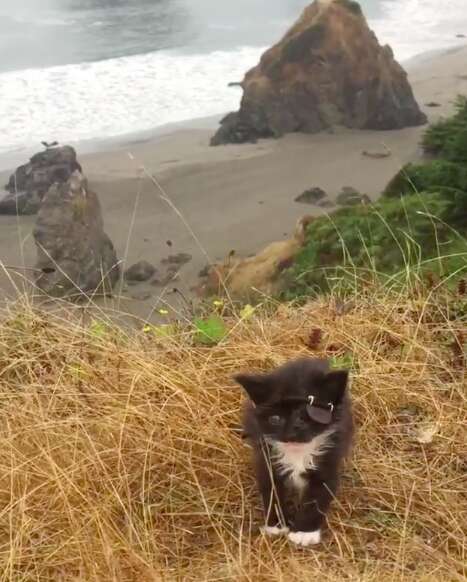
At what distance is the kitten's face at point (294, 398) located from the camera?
103 inches

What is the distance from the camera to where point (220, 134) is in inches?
635

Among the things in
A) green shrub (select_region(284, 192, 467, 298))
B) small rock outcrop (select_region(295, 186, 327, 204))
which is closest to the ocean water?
small rock outcrop (select_region(295, 186, 327, 204))

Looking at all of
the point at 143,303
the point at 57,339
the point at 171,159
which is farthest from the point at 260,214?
the point at 57,339

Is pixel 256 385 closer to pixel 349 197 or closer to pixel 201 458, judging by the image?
pixel 201 458

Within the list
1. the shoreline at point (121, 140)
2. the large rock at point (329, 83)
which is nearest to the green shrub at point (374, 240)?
the shoreline at point (121, 140)

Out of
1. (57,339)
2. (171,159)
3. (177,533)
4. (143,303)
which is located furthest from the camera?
(171,159)

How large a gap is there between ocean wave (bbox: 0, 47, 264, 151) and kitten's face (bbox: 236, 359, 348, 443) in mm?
13992

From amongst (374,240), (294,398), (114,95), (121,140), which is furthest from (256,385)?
(114,95)

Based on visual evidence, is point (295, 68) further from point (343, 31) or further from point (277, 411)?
point (277, 411)

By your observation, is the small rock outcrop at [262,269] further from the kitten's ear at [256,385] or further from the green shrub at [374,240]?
the kitten's ear at [256,385]

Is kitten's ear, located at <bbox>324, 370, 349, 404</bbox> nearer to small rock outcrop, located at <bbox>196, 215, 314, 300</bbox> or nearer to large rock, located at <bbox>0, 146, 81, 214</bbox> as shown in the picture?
small rock outcrop, located at <bbox>196, 215, 314, 300</bbox>

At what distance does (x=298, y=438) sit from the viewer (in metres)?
2.63

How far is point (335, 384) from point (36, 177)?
11.5 m

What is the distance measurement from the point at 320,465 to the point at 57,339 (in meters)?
1.69
